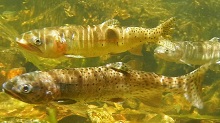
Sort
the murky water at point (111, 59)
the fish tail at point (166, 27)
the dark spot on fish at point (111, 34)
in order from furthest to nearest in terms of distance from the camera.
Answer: the murky water at point (111, 59) < the fish tail at point (166, 27) < the dark spot on fish at point (111, 34)

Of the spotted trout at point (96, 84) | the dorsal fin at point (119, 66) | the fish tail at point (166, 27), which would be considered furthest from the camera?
the fish tail at point (166, 27)

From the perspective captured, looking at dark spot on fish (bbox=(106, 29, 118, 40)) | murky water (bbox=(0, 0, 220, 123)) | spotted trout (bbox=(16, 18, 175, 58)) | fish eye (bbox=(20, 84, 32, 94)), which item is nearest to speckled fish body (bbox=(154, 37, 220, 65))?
murky water (bbox=(0, 0, 220, 123))

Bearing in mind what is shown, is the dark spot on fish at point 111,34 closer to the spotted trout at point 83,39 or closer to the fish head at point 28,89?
the spotted trout at point 83,39

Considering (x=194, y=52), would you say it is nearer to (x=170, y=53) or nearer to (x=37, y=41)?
(x=170, y=53)

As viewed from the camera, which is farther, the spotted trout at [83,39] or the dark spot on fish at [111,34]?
the dark spot on fish at [111,34]

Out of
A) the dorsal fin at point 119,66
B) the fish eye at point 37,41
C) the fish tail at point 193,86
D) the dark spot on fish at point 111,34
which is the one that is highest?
the dark spot on fish at point 111,34

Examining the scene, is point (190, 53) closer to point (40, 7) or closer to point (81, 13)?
point (81, 13)

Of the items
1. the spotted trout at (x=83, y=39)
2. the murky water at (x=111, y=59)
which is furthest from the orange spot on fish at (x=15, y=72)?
the spotted trout at (x=83, y=39)
